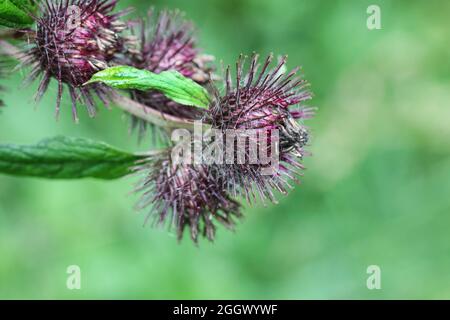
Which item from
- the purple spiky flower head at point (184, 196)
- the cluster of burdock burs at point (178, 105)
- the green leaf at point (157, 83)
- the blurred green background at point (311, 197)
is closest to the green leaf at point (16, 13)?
the cluster of burdock burs at point (178, 105)

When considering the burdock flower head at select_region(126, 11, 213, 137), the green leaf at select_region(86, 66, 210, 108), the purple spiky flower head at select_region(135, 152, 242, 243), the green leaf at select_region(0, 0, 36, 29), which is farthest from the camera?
the burdock flower head at select_region(126, 11, 213, 137)

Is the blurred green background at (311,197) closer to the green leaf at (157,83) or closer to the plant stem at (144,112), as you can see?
the plant stem at (144,112)

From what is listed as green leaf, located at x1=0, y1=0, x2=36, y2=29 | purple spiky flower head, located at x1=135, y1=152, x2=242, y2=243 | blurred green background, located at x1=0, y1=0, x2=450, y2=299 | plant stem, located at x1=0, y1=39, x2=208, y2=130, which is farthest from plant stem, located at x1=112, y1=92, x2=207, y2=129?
blurred green background, located at x1=0, y1=0, x2=450, y2=299

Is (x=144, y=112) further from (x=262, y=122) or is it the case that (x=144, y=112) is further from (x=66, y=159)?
(x=262, y=122)

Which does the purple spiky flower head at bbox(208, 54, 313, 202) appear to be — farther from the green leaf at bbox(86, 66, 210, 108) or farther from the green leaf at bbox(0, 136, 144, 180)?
the green leaf at bbox(0, 136, 144, 180)

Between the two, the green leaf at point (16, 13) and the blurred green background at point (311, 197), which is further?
the blurred green background at point (311, 197)
